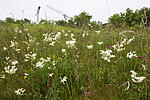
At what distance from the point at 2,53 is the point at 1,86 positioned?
143 cm

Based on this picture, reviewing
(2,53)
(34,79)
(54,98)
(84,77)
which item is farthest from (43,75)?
(2,53)

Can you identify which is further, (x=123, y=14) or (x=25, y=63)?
(x=123, y=14)

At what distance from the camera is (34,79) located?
179cm

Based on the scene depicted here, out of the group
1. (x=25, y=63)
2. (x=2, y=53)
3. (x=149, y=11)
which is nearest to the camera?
(x=25, y=63)

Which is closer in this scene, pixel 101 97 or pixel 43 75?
pixel 101 97

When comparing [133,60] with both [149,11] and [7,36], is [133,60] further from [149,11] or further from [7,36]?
[149,11]

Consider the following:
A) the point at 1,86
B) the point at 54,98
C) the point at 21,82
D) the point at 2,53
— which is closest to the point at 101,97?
the point at 54,98

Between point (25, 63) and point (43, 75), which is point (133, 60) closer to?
point (43, 75)

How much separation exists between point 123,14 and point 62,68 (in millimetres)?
13236

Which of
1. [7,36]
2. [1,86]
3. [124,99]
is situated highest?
[7,36]

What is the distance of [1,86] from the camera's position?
185cm

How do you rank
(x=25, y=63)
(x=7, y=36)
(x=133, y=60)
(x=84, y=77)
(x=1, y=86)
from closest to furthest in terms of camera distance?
1. (x=84, y=77)
2. (x=1, y=86)
3. (x=133, y=60)
4. (x=25, y=63)
5. (x=7, y=36)

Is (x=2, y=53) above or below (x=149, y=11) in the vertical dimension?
below

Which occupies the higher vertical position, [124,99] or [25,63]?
[25,63]
